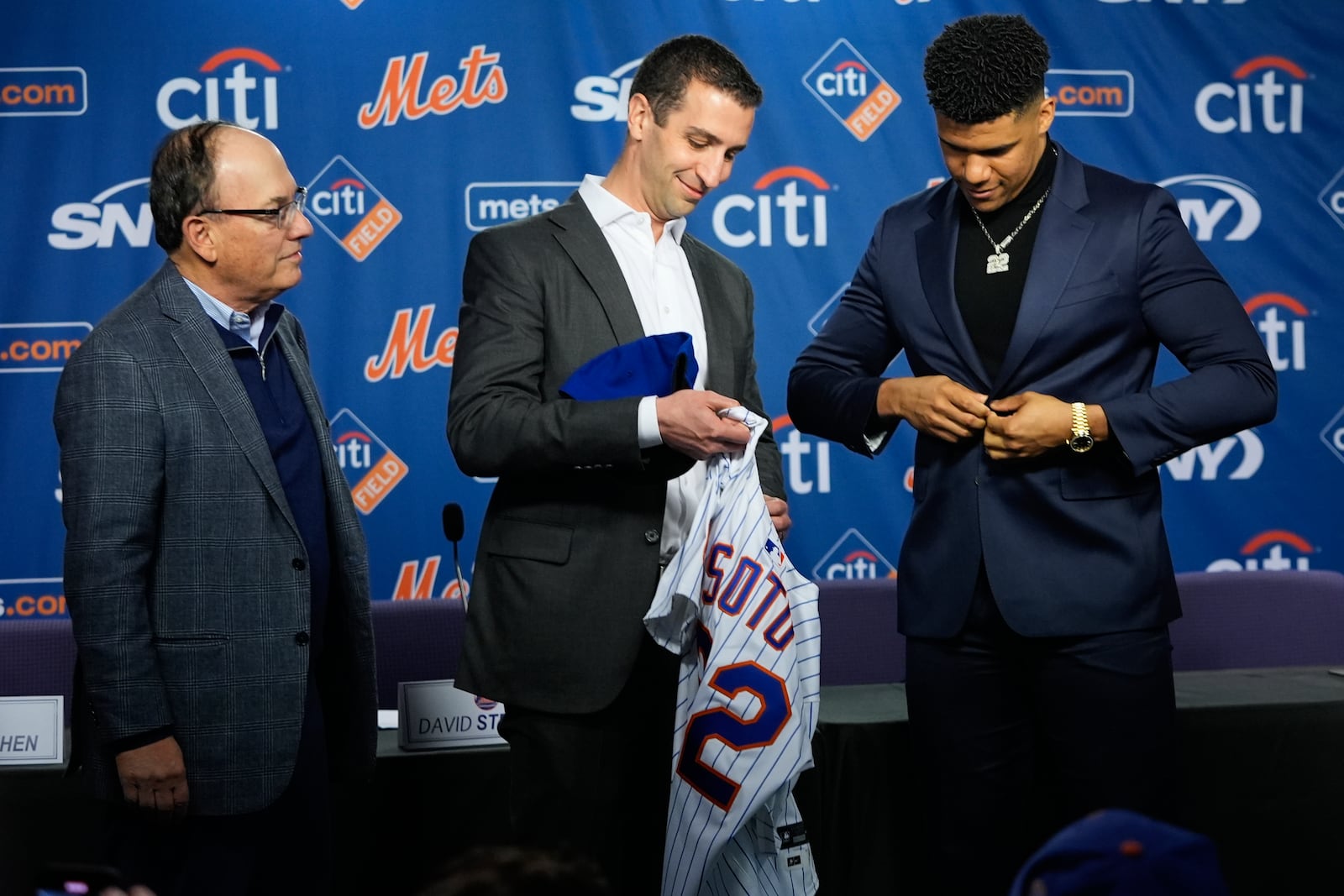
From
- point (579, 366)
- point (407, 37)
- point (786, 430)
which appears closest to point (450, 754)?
point (579, 366)

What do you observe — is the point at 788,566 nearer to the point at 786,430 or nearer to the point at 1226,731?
the point at 1226,731

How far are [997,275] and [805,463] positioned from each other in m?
2.11

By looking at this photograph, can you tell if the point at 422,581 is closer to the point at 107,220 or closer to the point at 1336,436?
the point at 107,220

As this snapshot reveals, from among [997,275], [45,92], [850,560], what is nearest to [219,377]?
[997,275]

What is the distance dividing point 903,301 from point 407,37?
2.37 metres

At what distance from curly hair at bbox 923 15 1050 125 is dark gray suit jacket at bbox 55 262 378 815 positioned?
1.11 meters

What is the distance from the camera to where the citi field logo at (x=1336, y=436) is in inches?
160

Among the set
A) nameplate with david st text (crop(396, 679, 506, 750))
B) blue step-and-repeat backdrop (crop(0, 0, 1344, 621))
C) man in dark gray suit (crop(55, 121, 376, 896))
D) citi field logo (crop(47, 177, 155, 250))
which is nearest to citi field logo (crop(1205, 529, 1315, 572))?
blue step-and-repeat backdrop (crop(0, 0, 1344, 621))

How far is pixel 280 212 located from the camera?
1.92 metres

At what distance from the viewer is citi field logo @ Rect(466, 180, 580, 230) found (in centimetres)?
378

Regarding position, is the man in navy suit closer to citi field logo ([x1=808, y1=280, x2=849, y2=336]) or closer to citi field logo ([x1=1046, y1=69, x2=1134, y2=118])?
citi field logo ([x1=808, y1=280, x2=849, y2=336])

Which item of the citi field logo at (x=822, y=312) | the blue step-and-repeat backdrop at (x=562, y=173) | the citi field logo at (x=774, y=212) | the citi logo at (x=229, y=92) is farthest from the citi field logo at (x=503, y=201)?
the citi field logo at (x=822, y=312)

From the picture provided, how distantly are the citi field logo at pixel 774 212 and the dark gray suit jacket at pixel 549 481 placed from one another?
6.36 feet

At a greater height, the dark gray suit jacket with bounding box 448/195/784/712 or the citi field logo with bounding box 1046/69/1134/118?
the citi field logo with bounding box 1046/69/1134/118
